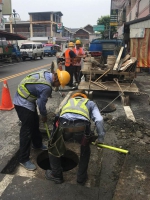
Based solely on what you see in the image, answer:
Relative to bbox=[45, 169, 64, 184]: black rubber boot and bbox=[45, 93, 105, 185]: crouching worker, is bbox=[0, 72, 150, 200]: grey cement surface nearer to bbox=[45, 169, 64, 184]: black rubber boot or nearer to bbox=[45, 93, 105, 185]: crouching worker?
bbox=[45, 169, 64, 184]: black rubber boot

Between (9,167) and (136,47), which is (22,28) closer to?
(136,47)

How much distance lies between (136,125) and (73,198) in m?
2.61

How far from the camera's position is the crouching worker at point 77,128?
8.84 feet

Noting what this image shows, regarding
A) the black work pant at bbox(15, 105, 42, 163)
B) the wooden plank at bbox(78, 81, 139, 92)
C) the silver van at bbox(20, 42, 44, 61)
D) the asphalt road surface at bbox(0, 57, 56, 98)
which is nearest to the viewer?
the black work pant at bbox(15, 105, 42, 163)

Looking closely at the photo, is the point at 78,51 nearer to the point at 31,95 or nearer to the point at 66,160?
the point at 66,160

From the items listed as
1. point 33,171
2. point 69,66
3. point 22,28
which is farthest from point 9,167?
point 22,28

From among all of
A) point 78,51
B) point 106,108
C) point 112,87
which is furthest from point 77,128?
point 78,51

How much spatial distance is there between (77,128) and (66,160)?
157 cm

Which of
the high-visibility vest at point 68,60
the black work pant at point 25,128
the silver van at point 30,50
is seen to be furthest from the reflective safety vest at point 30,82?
the silver van at point 30,50

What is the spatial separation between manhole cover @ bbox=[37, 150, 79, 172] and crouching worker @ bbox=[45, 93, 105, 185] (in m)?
0.97

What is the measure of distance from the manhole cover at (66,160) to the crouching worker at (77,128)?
38.0 inches

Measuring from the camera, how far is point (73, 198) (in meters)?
2.63

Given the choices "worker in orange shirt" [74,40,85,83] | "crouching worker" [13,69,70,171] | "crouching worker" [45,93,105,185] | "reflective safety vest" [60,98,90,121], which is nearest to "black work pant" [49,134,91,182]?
"crouching worker" [45,93,105,185]

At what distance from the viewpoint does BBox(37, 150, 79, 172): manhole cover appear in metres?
3.88
